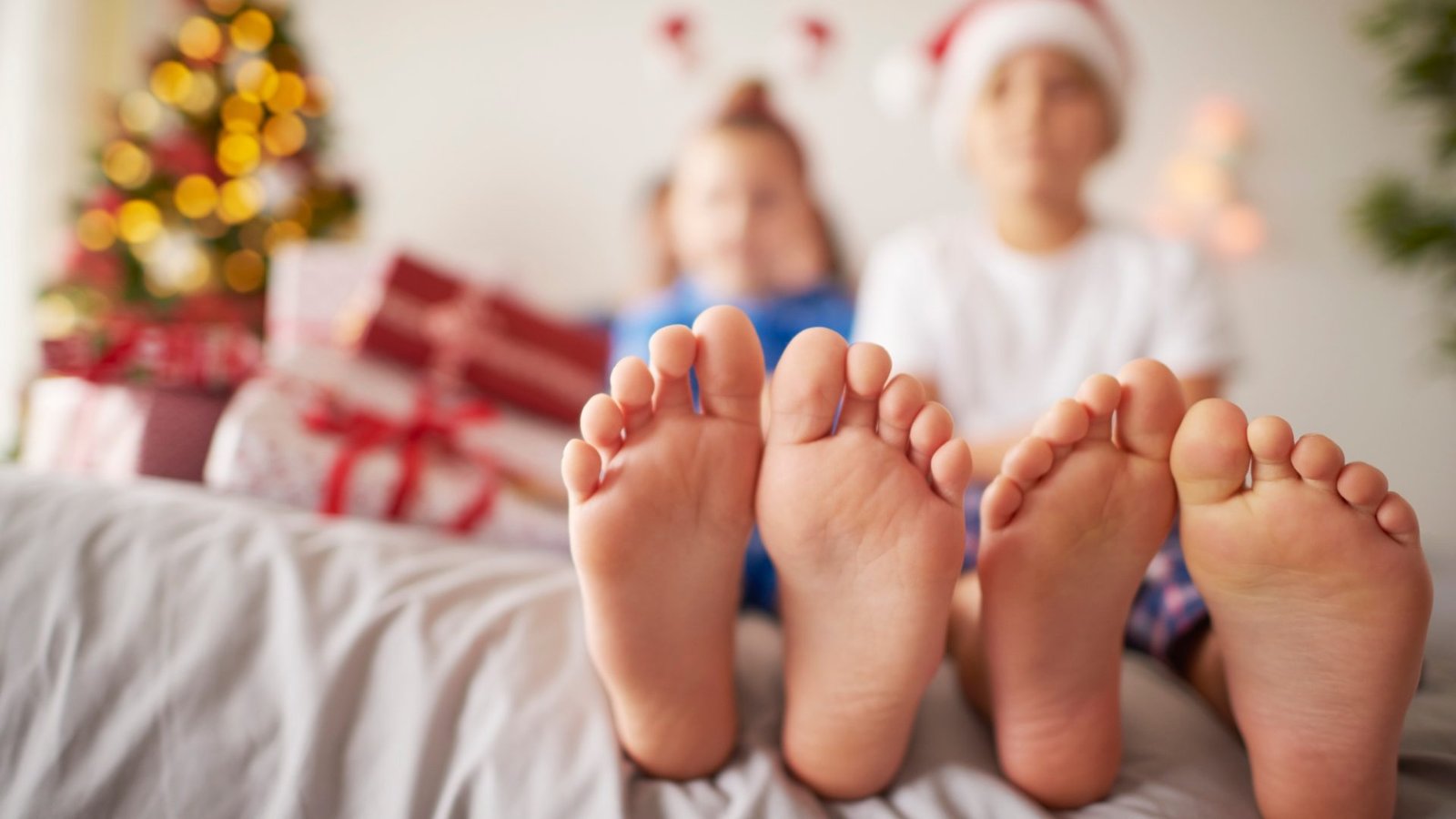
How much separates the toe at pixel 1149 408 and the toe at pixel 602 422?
0.93 ft

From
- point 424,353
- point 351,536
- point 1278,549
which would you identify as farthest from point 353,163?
point 1278,549

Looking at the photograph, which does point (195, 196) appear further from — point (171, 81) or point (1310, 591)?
point (1310, 591)

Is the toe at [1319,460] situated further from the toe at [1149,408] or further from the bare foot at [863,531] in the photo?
the bare foot at [863,531]

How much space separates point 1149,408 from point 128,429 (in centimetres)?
107

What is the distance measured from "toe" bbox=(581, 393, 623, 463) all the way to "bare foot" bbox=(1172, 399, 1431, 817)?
311 mm

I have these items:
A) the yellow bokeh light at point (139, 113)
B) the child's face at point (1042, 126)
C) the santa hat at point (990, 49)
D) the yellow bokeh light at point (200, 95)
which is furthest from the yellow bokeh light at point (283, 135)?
the child's face at point (1042, 126)

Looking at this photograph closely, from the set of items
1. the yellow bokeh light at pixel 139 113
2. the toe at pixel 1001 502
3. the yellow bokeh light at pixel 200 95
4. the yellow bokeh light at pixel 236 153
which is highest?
the yellow bokeh light at pixel 200 95

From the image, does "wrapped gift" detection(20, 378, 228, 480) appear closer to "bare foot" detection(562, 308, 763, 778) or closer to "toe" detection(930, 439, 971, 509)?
"bare foot" detection(562, 308, 763, 778)

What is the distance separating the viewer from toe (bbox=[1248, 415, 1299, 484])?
437 mm

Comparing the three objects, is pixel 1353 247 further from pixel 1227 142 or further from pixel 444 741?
pixel 444 741

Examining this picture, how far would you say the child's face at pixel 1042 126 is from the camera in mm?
960

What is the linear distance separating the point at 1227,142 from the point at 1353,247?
41 cm

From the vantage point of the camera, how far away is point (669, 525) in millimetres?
499

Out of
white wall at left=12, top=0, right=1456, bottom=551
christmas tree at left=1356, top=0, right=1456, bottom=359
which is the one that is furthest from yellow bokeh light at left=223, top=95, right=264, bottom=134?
christmas tree at left=1356, top=0, right=1456, bottom=359
